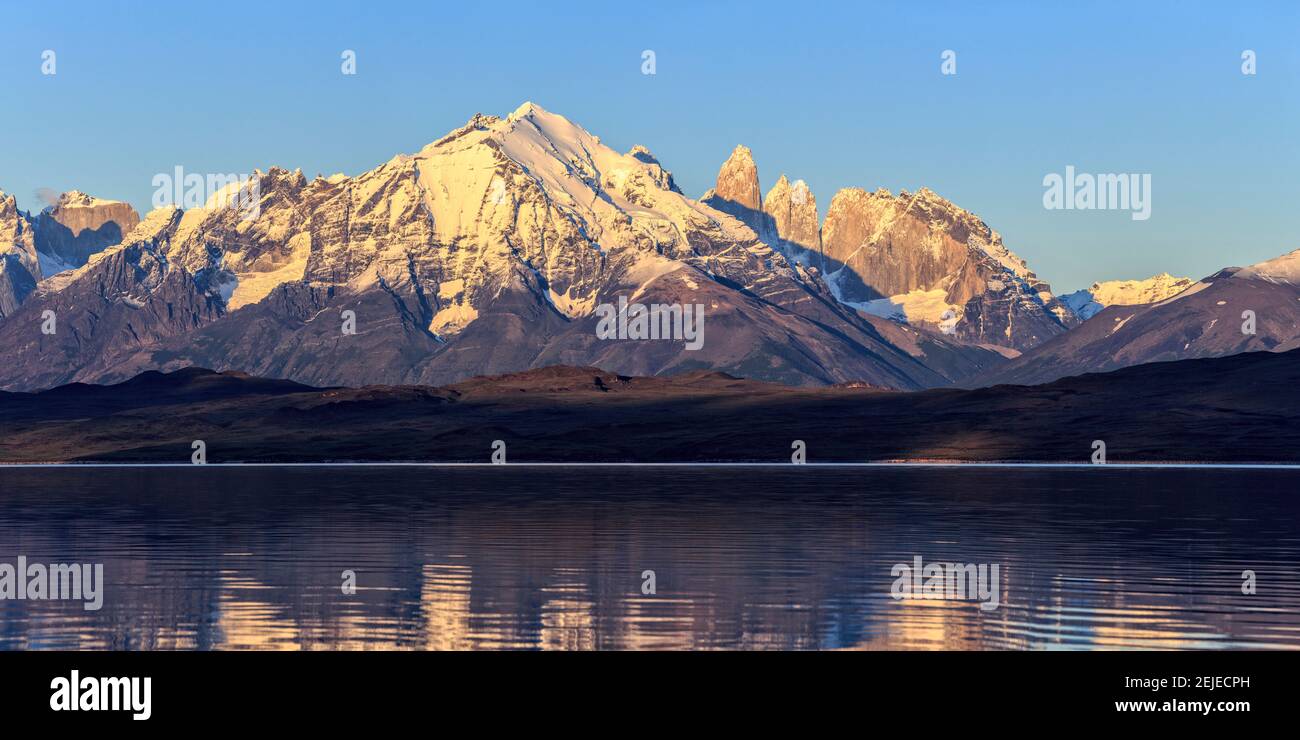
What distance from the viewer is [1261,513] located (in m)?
121

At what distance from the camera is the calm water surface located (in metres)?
52.1

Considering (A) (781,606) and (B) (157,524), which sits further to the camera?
(B) (157,524)

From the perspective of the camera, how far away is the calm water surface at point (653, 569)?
5209cm

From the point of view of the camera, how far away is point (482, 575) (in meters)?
70.8

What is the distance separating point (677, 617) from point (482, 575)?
16.4 metres

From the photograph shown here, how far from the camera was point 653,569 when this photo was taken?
7331 centimetres

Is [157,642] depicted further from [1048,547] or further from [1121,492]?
[1121,492]
